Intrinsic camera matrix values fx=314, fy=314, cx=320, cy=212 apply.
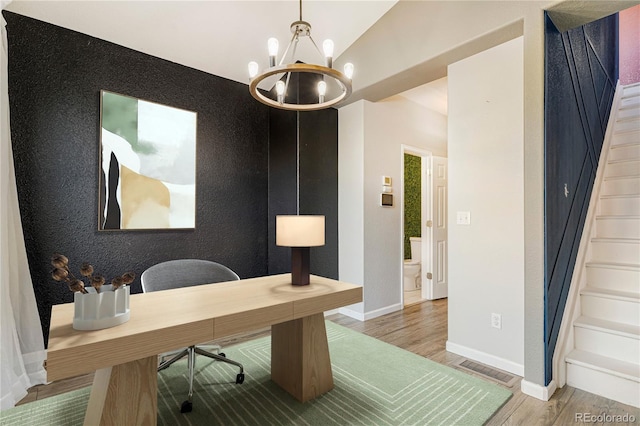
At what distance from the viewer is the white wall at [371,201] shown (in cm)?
355

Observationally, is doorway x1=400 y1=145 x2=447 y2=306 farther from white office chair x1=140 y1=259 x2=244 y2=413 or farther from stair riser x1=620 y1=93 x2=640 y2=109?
white office chair x1=140 y1=259 x2=244 y2=413

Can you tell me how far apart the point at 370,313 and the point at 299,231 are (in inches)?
82.4

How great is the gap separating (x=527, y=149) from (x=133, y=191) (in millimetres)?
3088

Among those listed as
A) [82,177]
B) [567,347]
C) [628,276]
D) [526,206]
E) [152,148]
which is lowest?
[567,347]

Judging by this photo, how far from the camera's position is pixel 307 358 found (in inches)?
76.0

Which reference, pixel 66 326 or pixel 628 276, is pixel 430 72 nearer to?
pixel 628 276

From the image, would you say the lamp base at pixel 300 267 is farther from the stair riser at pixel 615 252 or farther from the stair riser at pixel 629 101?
the stair riser at pixel 629 101

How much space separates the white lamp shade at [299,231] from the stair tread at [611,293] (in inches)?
86.6

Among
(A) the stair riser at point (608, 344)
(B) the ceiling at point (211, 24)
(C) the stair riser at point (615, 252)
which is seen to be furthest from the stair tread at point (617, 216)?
(B) the ceiling at point (211, 24)

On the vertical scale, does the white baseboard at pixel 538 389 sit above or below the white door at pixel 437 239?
below

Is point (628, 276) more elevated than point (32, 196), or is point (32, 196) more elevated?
point (32, 196)

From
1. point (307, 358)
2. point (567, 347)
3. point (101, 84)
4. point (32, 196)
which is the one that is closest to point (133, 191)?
point (32, 196)

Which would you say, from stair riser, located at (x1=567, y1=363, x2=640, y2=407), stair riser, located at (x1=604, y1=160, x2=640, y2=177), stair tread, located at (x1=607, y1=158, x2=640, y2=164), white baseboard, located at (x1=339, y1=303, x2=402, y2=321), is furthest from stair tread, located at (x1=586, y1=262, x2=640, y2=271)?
white baseboard, located at (x1=339, y1=303, x2=402, y2=321)

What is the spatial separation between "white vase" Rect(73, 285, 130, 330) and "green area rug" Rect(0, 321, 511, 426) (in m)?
0.89
